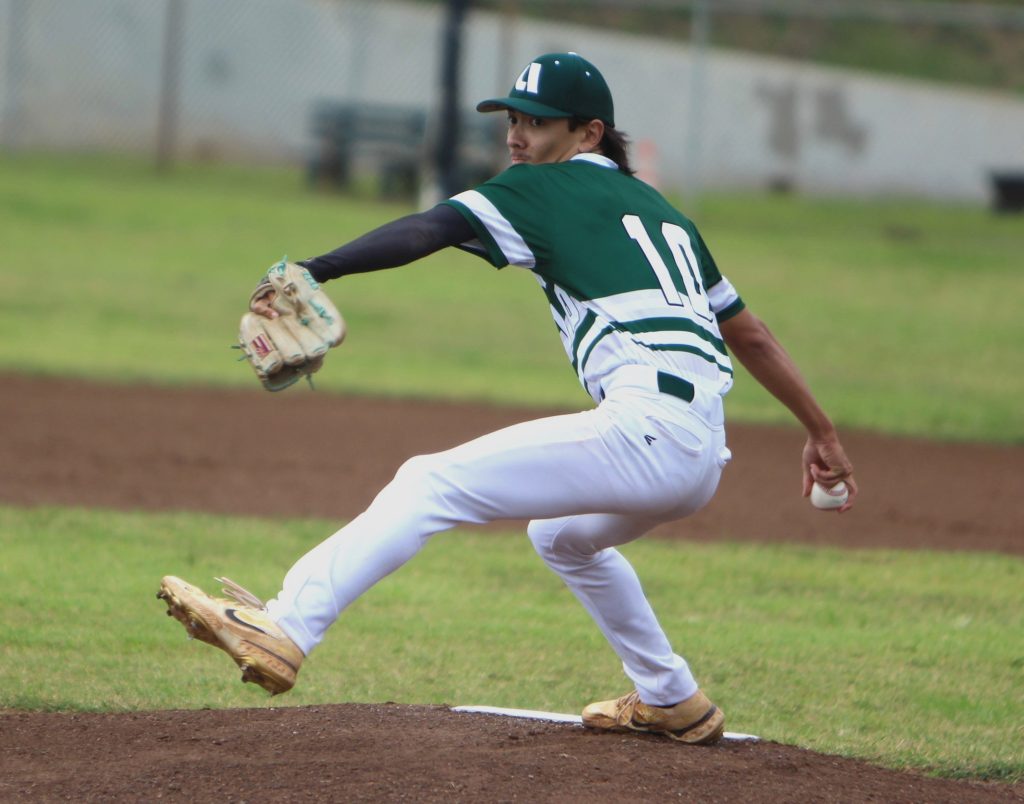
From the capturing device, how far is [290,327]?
3.33 metres

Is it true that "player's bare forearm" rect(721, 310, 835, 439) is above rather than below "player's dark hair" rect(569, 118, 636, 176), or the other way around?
below

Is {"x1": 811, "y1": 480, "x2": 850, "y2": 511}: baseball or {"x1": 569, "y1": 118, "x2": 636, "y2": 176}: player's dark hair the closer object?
{"x1": 569, "y1": 118, "x2": 636, "y2": 176}: player's dark hair

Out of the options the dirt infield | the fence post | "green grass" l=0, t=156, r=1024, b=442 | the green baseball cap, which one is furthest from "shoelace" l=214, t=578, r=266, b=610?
the fence post

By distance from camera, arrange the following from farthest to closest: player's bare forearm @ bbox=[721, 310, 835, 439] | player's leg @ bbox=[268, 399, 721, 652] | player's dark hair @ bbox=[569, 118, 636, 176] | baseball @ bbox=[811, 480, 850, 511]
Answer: baseball @ bbox=[811, 480, 850, 511], player's bare forearm @ bbox=[721, 310, 835, 439], player's dark hair @ bbox=[569, 118, 636, 176], player's leg @ bbox=[268, 399, 721, 652]

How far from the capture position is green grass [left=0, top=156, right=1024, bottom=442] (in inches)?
427

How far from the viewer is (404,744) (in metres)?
3.73

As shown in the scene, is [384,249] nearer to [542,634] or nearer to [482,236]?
[482,236]

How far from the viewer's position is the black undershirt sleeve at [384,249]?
11.0 ft

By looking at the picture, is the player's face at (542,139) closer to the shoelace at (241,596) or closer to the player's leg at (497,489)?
the player's leg at (497,489)

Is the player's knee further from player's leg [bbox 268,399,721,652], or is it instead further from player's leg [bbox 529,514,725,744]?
player's leg [bbox 268,399,721,652]

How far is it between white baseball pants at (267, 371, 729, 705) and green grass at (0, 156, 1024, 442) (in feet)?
22.2

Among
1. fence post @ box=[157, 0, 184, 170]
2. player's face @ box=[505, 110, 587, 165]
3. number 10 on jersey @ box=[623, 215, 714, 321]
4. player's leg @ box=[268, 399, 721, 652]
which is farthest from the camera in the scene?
fence post @ box=[157, 0, 184, 170]

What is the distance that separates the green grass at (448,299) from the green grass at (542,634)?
3.74 meters

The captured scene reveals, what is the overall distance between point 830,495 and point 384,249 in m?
1.55
